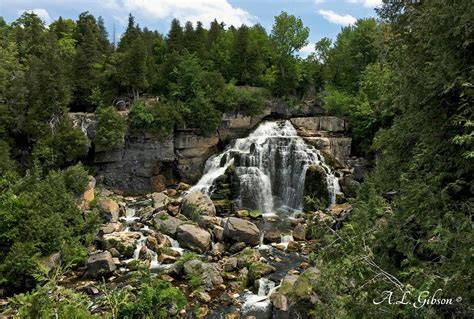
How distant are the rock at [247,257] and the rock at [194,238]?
6.37ft

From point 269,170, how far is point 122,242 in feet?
41.8

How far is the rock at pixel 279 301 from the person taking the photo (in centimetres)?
1226

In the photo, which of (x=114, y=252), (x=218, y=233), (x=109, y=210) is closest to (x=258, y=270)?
(x=218, y=233)

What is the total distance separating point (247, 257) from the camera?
17219mm

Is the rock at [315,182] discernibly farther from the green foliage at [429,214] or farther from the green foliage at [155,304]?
the green foliage at [429,214]

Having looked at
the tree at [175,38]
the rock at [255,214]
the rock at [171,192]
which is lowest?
the rock at [255,214]

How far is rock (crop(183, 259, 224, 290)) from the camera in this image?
595 inches

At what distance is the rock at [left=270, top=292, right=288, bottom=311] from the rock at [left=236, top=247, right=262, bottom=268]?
3.69 m

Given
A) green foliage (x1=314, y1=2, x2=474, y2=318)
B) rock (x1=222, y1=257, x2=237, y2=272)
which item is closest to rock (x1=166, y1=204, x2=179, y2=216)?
rock (x1=222, y1=257, x2=237, y2=272)

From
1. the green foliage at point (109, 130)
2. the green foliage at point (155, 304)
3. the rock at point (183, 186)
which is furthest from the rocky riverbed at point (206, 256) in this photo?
the green foliage at point (109, 130)

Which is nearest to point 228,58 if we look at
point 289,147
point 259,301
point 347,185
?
point 289,147

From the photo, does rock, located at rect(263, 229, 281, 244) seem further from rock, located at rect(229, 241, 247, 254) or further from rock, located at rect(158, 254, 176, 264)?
rock, located at rect(158, 254, 176, 264)
